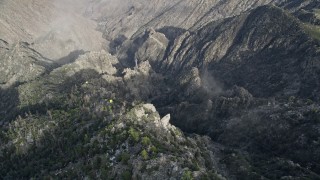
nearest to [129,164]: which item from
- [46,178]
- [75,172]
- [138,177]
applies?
[138,177]

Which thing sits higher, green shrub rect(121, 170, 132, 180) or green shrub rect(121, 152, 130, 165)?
green shrub rect(121, 152, 130, 165)

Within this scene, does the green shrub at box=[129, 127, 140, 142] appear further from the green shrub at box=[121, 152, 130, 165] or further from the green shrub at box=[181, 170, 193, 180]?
the green shrub at box=[181, 170, 193, 180]

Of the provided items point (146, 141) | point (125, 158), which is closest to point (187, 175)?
point (125, 158)

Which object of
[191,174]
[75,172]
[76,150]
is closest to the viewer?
[191,174]

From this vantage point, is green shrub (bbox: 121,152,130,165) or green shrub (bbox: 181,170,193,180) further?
green shrub (bbox: 121,152,130,165)

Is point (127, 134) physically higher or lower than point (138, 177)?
higher

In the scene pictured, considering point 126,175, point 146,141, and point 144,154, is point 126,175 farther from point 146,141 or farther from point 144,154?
point 146,141

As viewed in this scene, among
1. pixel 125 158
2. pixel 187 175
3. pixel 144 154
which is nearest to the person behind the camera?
pixel 187 175

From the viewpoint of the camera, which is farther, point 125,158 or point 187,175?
point 125,158

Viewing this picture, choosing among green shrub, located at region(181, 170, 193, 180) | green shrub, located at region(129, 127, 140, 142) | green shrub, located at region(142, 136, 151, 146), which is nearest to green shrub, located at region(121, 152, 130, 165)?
green shrub, located at region(142, 136, 151, 146)

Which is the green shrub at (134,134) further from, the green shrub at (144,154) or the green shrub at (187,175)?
the green shrub at (187,175)

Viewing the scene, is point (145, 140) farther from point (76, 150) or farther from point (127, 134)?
point (76, 150)
